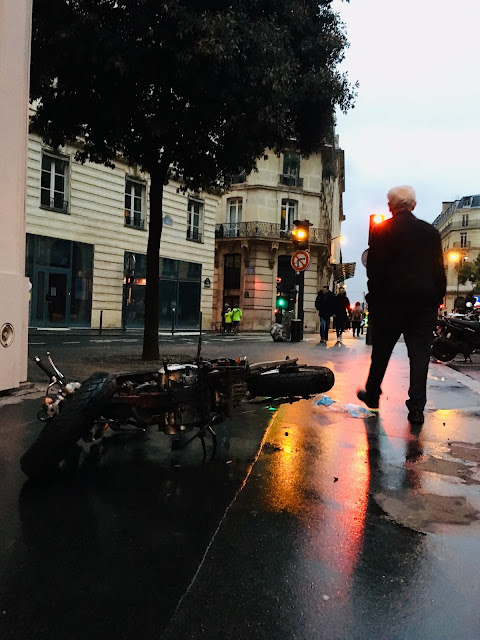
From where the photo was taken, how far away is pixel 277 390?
4.05 metres

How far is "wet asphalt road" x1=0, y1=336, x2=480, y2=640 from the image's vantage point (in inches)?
67.2

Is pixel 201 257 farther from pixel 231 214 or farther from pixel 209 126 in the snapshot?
pixel 209 126

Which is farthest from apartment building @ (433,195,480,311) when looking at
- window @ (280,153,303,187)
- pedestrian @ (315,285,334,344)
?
pedestrian @ (315,285,334,344)

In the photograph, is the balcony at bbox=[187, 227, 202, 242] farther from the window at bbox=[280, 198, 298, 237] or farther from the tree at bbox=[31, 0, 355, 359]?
the tree at bbox=[31, 0, 355, 359]

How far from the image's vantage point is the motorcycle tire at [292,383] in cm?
399

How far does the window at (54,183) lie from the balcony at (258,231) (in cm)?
1876

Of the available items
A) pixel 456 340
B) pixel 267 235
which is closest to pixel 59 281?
pixel 456 340

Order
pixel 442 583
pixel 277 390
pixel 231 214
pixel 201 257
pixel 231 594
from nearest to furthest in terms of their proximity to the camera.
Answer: pixel 231 594
pixel 442 583
pixel 277 390
pixel 201 257
pixel 231 214

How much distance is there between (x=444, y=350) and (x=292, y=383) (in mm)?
8883

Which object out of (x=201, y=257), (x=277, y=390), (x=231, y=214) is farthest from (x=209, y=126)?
(x=231, y=214)

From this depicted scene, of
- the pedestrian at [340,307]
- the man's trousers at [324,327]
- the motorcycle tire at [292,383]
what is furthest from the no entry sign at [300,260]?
the motorcycle tire at [292,383]

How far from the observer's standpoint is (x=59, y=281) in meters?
22.5

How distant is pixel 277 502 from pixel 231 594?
0.94 m

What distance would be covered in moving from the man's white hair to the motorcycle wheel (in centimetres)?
796
